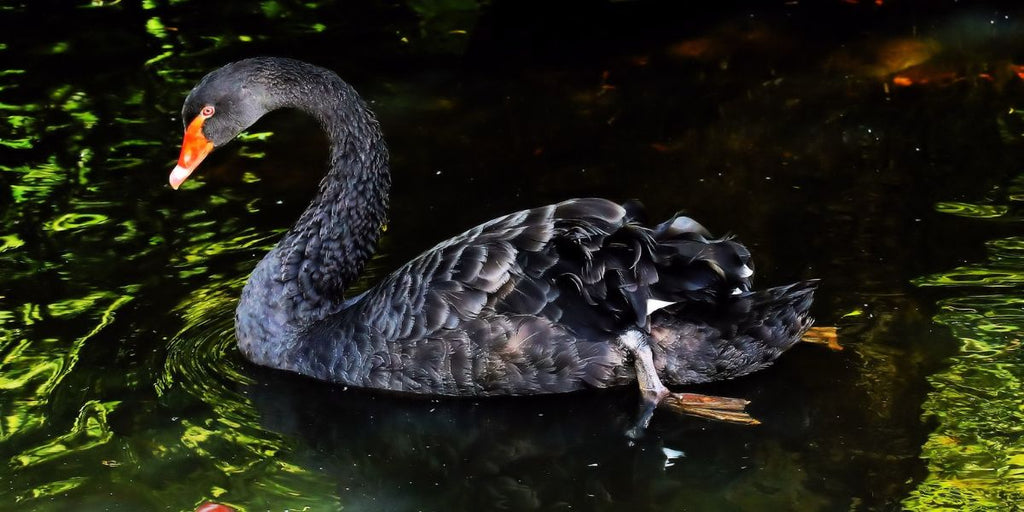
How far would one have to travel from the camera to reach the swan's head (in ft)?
17.6

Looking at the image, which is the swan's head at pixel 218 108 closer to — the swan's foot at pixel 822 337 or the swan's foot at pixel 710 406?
the swan's foot at pixel 710 406

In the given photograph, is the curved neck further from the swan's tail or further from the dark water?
the swan's tail

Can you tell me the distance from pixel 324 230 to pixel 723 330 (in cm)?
166

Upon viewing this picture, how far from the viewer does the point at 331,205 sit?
5480mm

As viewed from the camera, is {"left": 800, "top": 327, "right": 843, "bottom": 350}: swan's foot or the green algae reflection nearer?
the green algae reflection

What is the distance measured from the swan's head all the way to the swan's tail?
1.84m

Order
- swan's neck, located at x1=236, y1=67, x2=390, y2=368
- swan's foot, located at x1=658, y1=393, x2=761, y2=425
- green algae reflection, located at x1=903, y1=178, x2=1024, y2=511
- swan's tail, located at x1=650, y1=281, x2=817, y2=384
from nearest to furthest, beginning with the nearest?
green algae reflection, located at x1=903, y1=178, x2=1024, y2=511, swan's foot, located at x1=658, y1=393, x2=761, y2=425, swan's tail, located at x1=650, y1=281, x2=817, y2=384, swan's neck, located at x1=236, y1=67, x2=390, y2=368

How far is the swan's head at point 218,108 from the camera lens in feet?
17.6

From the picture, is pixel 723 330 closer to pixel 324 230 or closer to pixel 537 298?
pixel 537 298

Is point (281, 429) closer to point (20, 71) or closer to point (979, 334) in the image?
point (979, 334)

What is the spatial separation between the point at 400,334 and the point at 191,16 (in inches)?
197

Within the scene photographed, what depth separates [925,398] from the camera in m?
4.80

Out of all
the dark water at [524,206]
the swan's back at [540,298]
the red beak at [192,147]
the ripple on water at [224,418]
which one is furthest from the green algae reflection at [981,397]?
the red beak at [192,147]

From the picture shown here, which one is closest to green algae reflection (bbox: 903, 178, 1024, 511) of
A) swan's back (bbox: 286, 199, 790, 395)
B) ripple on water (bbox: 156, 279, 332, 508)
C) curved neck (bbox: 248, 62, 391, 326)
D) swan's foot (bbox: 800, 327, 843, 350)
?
swan's foot (bbox: 800, 327, 843, 350)
